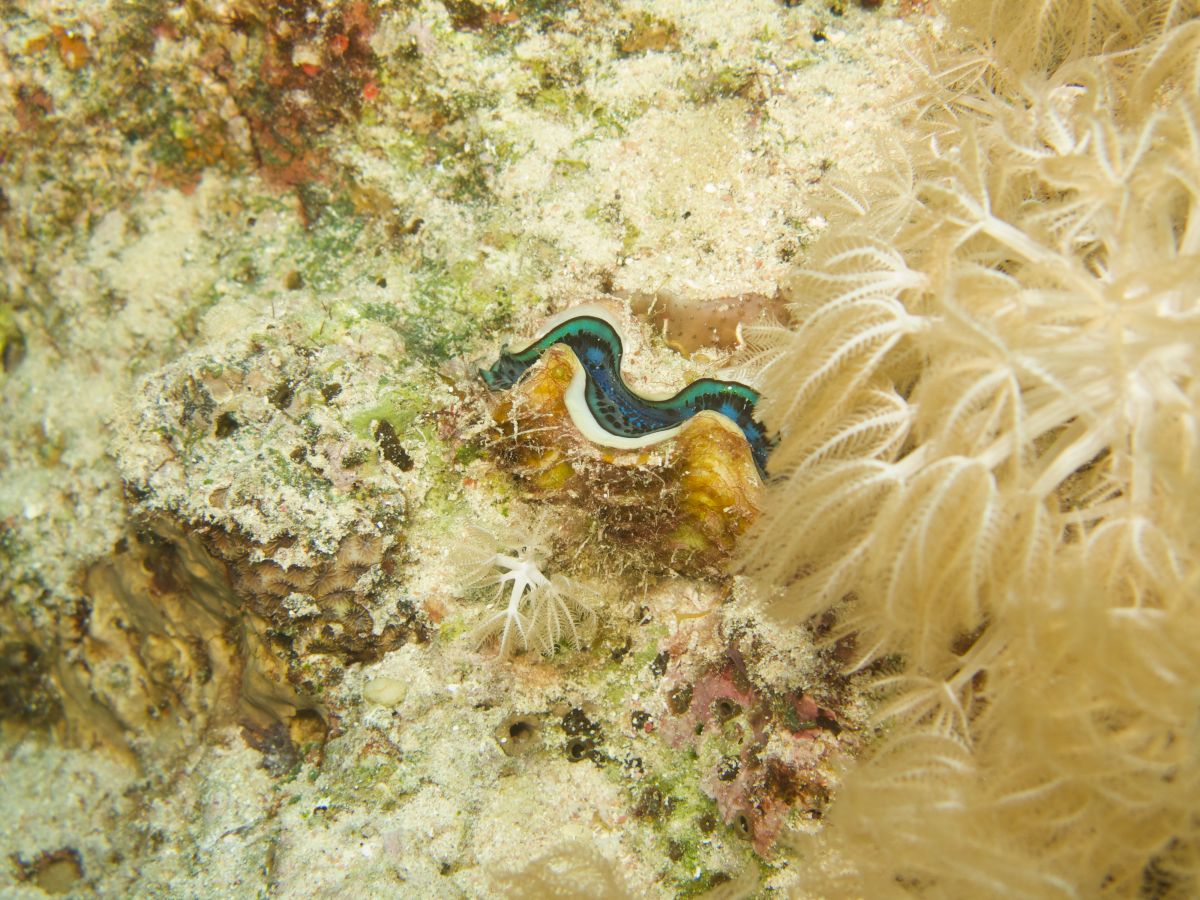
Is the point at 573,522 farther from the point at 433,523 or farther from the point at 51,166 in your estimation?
the point at 51,166

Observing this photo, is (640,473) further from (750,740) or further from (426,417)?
(750,740)

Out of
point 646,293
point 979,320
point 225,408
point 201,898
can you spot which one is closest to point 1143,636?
point 979,320

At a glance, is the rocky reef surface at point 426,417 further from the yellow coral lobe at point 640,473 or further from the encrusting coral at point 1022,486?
the encrusting coral at point 1022,486

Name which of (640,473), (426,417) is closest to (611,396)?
(640,473)

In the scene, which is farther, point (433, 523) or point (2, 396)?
point (2, 396)

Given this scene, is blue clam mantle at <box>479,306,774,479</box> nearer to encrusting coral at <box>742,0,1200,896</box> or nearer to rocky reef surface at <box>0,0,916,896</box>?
rocky reef surface at <box>0,0,916,896</box>

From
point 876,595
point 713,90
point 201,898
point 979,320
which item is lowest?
point 201,898

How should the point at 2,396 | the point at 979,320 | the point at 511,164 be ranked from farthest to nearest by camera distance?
1. the point at 2,396
2. the point at 511,164
3. the point at 979,320
